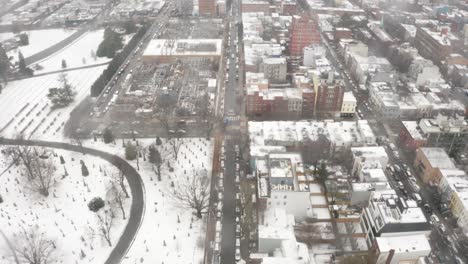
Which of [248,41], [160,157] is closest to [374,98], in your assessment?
[248,41]

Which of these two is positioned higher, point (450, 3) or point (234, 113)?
point (450, 3)

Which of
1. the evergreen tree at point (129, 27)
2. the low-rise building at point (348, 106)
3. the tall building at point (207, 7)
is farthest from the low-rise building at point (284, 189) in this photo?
the tall building at point (207, 7)

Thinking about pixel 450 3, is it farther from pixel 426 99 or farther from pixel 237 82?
pixel 237 82

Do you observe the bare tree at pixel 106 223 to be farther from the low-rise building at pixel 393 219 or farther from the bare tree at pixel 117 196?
the low-rise building at pixel 393 219

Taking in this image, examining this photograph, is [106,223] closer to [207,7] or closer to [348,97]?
[348,97]

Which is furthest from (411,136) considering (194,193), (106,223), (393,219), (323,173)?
(106,223)

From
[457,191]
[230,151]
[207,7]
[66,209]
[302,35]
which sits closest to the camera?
[457,191]

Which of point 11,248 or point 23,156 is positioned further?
point 23,156
